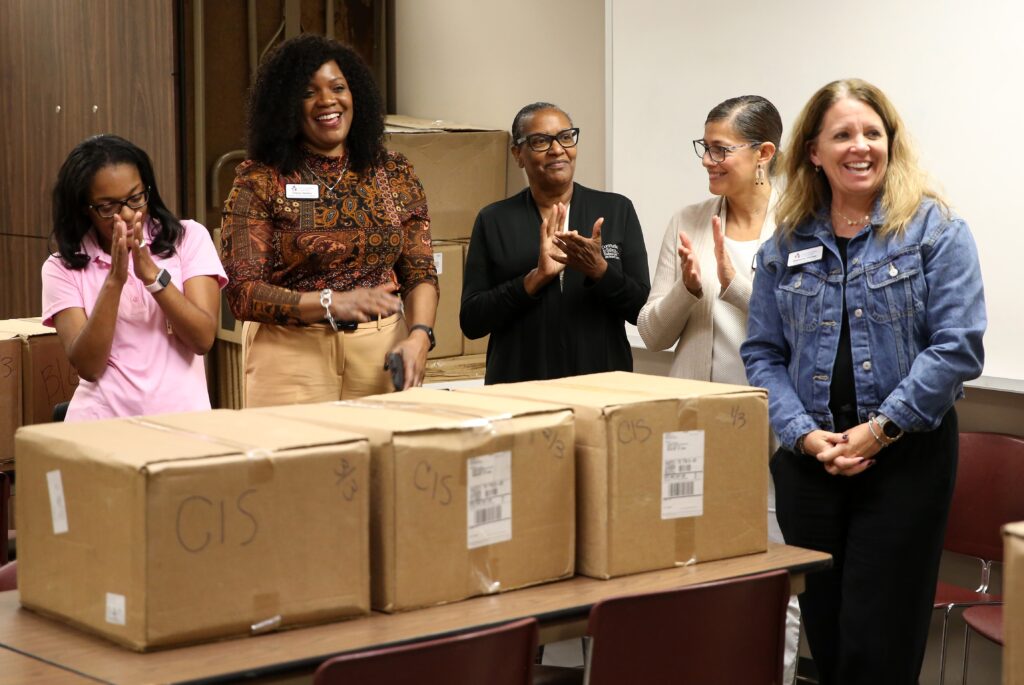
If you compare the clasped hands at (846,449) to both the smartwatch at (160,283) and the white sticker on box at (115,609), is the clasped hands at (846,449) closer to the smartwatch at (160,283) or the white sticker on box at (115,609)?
the white sticker on box at (115,609)

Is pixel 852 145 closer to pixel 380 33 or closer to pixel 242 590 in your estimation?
pixel 242 590

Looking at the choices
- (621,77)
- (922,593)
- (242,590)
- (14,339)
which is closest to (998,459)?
(922,593)

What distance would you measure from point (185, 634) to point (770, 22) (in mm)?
2696

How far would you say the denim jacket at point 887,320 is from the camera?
7.78 feet

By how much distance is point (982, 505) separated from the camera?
3.28m

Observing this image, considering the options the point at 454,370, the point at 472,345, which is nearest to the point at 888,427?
the point at 454,370

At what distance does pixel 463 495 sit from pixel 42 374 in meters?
2.13

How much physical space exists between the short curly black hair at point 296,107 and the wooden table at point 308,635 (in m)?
1.35

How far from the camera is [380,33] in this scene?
18.8 ft

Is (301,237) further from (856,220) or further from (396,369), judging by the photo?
(856,220)

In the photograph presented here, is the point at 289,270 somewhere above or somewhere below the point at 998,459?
above

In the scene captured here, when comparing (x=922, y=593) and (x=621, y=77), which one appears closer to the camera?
(x=922, y=593)

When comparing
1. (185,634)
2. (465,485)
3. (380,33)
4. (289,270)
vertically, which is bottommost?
(185,634)

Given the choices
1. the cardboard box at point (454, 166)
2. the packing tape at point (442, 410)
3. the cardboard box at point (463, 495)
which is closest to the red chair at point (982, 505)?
the cardboard box at point (463, 495)
